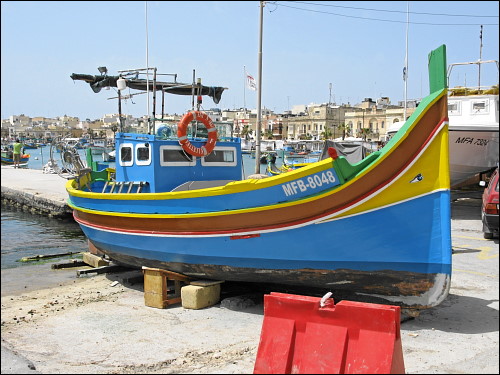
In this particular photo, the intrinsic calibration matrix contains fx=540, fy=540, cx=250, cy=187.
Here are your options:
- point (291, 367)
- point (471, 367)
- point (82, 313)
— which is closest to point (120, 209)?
point (82, 313)

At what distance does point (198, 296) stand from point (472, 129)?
1172 cm

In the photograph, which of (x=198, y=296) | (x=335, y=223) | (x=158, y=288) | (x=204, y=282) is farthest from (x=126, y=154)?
(x=335, y=223)

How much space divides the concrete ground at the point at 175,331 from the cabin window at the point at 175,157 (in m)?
2.48

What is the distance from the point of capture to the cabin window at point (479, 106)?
16.8 metres

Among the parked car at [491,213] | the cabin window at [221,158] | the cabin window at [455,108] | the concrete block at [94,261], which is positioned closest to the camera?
the cabin window at [221,158]

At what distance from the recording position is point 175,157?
35.9ft

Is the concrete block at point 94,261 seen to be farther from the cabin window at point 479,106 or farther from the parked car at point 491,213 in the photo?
the cabin window at point 479,106

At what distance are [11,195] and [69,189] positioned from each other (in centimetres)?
1451

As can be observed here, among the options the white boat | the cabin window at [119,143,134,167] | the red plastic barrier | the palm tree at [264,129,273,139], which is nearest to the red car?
the white boat

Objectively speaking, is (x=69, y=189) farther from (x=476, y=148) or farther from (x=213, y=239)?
(x=476, y=148)

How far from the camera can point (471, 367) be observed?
18.7ft

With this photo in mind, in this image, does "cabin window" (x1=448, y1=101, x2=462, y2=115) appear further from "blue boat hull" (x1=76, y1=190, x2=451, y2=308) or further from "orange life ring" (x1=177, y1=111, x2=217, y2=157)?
"blue boat hull" (x1=76, y1=190, x2=451, y2=308)

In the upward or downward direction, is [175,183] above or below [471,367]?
above

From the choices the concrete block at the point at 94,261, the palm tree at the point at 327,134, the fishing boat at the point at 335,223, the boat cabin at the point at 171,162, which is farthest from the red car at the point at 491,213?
the palm tree at the point at 327,134
